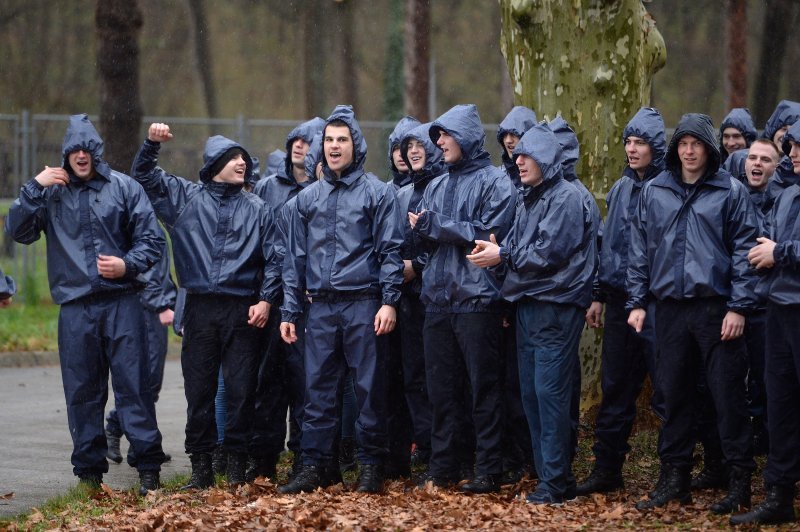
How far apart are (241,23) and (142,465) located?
34.1 metres

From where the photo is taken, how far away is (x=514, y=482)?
8.56m

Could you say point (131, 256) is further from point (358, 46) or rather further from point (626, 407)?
point (358, 46)

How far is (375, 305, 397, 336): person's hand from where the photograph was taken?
8.30 m

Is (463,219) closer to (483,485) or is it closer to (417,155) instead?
(417,155)

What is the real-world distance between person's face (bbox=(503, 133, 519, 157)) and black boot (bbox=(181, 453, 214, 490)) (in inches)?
122

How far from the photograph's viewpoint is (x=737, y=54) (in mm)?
22234

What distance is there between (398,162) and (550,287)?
8.18 feet

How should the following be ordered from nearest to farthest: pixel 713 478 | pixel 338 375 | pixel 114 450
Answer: pixel 713 478 → pixel 338 375 → pixel 114 450

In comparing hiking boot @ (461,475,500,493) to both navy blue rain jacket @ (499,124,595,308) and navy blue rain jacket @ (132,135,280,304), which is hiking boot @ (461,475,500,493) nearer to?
navy blue rain jacket @ (499,124,595,308)

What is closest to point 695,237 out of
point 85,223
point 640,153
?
point 640,153

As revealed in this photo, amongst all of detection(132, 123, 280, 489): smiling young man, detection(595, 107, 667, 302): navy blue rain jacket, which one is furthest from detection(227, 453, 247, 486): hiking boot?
detection(595, 107, 667, 302): navy blue rain jacket

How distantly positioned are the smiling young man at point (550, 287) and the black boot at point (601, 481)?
1.30 feet

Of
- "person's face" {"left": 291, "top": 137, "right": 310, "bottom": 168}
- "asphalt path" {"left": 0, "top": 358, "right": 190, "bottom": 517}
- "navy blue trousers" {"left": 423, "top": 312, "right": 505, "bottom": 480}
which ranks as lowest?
"asphalt path" {"left": 0, "top": 358, "right": 190, "bottom": 517}

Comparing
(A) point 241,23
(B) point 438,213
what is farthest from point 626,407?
(A) point 241,23
